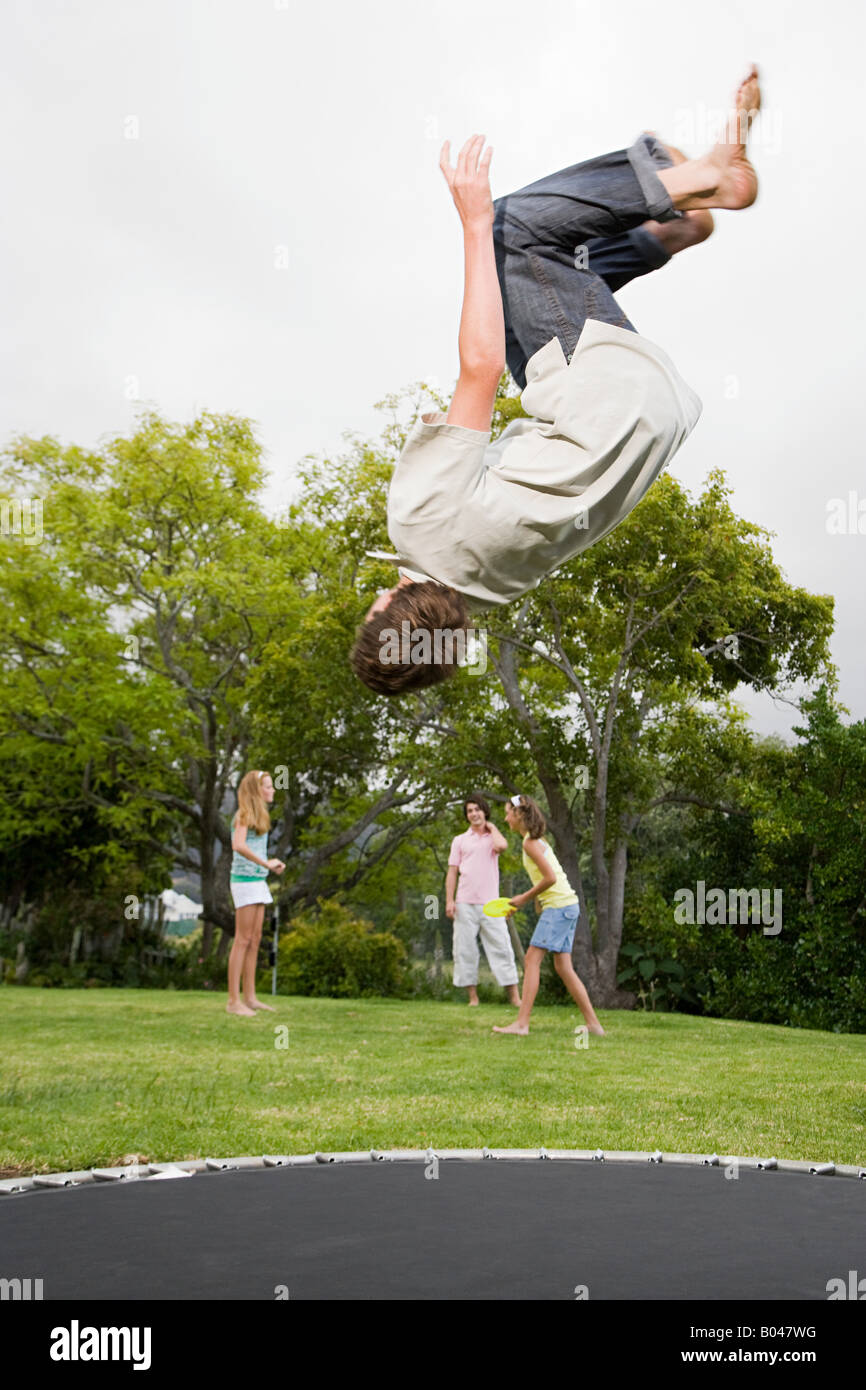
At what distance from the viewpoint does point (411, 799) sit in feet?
48.4

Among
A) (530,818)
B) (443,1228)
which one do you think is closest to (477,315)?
(443,1228)

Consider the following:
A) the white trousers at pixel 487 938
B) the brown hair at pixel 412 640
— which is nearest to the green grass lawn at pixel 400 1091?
the white trousers at pixel 487 938

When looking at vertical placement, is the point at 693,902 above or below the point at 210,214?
below

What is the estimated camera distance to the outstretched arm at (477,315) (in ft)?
6.68

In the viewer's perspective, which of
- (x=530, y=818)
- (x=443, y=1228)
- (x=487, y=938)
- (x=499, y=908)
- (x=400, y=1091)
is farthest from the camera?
(x=487, y=938)

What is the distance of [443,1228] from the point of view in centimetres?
240

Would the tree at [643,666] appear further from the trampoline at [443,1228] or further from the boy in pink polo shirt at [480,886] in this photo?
the trampoline at [443,1228]

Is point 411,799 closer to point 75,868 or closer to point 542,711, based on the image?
point 542,711

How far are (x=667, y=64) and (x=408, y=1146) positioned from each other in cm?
447

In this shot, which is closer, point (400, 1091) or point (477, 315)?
point (477, 315)

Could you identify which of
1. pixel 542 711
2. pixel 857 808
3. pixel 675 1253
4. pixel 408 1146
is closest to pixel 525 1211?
pixel 675 1253

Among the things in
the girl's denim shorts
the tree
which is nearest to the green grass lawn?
the girl's denim shorts

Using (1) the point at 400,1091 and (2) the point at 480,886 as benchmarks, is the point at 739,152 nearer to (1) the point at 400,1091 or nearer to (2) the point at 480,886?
(1) the point at 400,1091

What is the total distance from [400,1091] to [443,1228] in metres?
1.86
